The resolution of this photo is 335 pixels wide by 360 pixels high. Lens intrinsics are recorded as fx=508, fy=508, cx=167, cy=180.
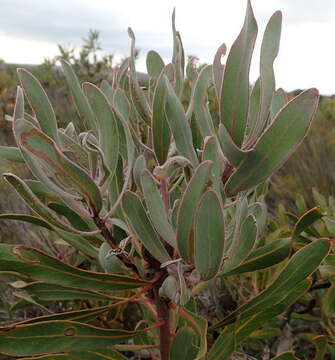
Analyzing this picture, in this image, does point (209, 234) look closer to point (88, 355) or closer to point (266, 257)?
point (266, 257)

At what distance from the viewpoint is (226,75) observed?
79cm

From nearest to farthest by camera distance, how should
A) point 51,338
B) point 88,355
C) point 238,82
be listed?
point 238,82 < point 51,338 < point 88,355

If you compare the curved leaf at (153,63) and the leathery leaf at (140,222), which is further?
the curved leaf at (153,63)

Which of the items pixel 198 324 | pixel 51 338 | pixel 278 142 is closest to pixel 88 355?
pixel 51 338

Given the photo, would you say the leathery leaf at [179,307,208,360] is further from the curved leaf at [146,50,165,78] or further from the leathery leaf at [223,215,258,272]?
the curved leaf at [146,50,165,78]

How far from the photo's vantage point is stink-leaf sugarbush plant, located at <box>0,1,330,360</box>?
32.3 inches

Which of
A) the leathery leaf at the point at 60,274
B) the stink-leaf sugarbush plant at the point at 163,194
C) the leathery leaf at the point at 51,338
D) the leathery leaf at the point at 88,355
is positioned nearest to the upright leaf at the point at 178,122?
the stink-leaf sugarbush plant at the point at 163,194

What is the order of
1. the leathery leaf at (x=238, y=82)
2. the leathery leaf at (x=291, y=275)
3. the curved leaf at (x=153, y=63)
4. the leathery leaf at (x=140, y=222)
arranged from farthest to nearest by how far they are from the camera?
the curved leaf at (x=153, y=63) → the leathery leaf at (x=291, y=275) → the leathery leaf at (x=140, y=222) → the leathery leaf at (x=238, y=82)

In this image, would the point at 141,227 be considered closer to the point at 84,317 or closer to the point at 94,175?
the point at 94,175

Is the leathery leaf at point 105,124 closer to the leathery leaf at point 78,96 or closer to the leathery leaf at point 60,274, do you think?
the leathery leaf at point 78,96

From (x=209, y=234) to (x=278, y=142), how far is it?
19 centimetres

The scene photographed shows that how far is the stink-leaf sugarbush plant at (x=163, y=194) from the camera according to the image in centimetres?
82

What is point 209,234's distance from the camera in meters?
0.83

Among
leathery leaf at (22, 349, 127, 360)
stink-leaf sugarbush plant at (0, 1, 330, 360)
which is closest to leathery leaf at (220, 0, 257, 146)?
stink-leaf sugarbush plant at (0, 1, 330, 360)
